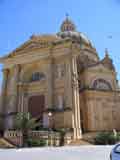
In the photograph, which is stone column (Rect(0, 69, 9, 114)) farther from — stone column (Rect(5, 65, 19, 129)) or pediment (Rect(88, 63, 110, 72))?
pediment (Rect(88, 63, 110, 72))

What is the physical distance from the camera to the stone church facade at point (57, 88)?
33531 mm

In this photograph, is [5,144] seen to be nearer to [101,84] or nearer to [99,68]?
[101,84]

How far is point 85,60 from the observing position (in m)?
47.0

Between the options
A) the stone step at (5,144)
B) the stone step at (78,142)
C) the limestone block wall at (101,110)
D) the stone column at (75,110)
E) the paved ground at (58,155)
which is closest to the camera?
the paved ground at (58,155)

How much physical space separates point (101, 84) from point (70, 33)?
1793 cm

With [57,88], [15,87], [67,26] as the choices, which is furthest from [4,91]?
[67,26]

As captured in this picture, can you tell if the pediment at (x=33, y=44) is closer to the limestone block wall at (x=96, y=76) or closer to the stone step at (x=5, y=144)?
the limestone block wall at (x=96, y=76)

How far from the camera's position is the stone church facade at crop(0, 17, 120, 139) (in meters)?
33.5

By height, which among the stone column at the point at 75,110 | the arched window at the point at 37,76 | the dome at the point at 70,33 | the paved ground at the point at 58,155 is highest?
the dome at the point at 70,33

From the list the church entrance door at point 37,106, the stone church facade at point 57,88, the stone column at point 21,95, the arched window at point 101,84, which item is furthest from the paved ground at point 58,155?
the arched window at point 101,84

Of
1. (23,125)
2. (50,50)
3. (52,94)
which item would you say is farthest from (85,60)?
(23,125)

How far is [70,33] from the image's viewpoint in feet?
179

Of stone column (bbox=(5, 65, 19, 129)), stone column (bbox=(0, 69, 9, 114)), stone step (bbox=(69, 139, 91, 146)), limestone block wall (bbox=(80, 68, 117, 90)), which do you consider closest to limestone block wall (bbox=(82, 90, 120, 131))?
limestone block wall (bbox=(80, 68, 117, 90))

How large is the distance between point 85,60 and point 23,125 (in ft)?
Answer: 79.3
